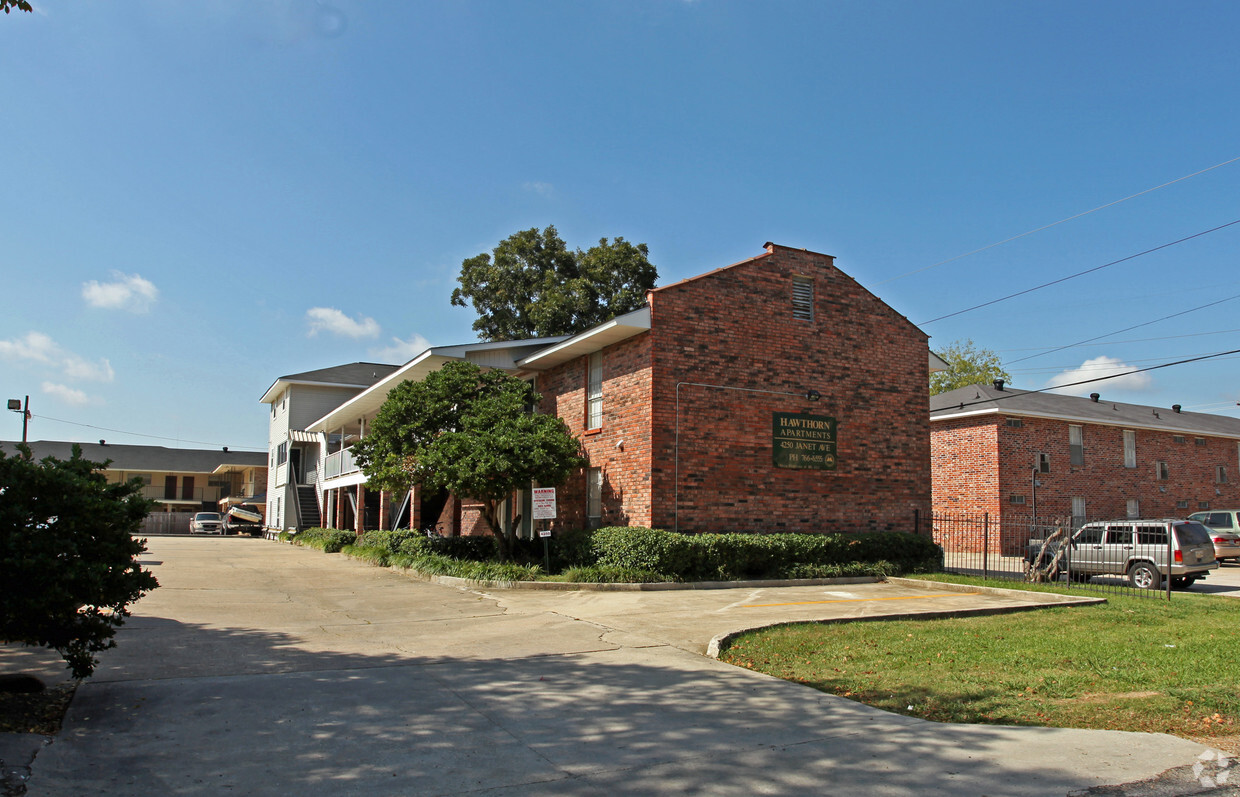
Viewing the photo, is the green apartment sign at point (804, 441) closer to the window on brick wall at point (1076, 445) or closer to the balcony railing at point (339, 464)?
the window on brick wall at point (1076, 445)

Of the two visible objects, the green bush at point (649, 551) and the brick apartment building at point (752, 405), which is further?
the brick apartment building at point (752, 405)

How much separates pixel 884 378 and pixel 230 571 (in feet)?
53.6

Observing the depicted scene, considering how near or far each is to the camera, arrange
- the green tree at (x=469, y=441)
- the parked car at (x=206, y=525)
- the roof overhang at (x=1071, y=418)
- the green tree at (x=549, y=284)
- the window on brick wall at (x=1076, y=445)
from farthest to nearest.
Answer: the parked car at (x=206, y=525) < the green tree at (x=549, y=284) < the window on brick wall at (x=1076, y=445) < the roof overhang at (x=1071, y=418) < the green tree at (x=469, y=441)

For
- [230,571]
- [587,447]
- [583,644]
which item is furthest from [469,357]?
[583,644]

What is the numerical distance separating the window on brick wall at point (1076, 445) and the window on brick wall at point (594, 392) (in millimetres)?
20513

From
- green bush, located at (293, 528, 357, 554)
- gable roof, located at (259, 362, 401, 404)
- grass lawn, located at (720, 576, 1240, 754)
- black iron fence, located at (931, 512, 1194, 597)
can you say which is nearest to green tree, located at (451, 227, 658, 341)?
gable roof, located at (259, 362, 401, 404)

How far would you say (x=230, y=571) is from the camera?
2031 centimetres

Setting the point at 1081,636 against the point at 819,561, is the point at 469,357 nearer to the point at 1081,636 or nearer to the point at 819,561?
the point at 819,561

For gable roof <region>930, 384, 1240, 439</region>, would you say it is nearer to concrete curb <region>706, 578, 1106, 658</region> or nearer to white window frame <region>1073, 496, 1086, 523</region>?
white window frame <region>1073, 496, 1086, 523</region>

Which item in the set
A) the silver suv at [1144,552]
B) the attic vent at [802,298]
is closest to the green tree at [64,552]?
the attic vent at [802,298]

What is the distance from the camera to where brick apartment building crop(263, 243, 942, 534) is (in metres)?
17.9

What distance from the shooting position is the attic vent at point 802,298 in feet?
64.2

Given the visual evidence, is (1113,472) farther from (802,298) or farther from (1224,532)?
(802,298)

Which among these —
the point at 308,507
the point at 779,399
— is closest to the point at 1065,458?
the point at 779,399
